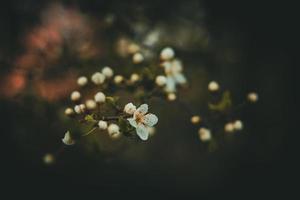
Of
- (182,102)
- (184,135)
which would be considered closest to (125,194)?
(184,135)

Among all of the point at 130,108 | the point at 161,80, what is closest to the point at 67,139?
the point at 130,108

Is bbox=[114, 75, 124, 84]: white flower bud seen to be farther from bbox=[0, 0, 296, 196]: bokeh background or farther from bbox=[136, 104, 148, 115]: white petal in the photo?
bbox=[136, 104, 148, 115]: white petal

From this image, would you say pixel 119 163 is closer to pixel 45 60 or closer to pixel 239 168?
pixel 239 168

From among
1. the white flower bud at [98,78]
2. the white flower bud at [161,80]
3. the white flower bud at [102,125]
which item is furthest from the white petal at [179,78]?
the white flower bud at [102,125]

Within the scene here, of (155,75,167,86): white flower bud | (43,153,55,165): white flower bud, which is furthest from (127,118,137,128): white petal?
(43,153,55,165): white flower bud

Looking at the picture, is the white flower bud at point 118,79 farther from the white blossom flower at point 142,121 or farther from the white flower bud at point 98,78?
the white blossom flower at point 142,121

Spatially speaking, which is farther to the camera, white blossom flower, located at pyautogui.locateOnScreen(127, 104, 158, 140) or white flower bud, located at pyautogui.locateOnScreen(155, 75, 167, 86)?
white flower bud, located at pyautogui.locateOnScreen(155, 75, 167, 86)
